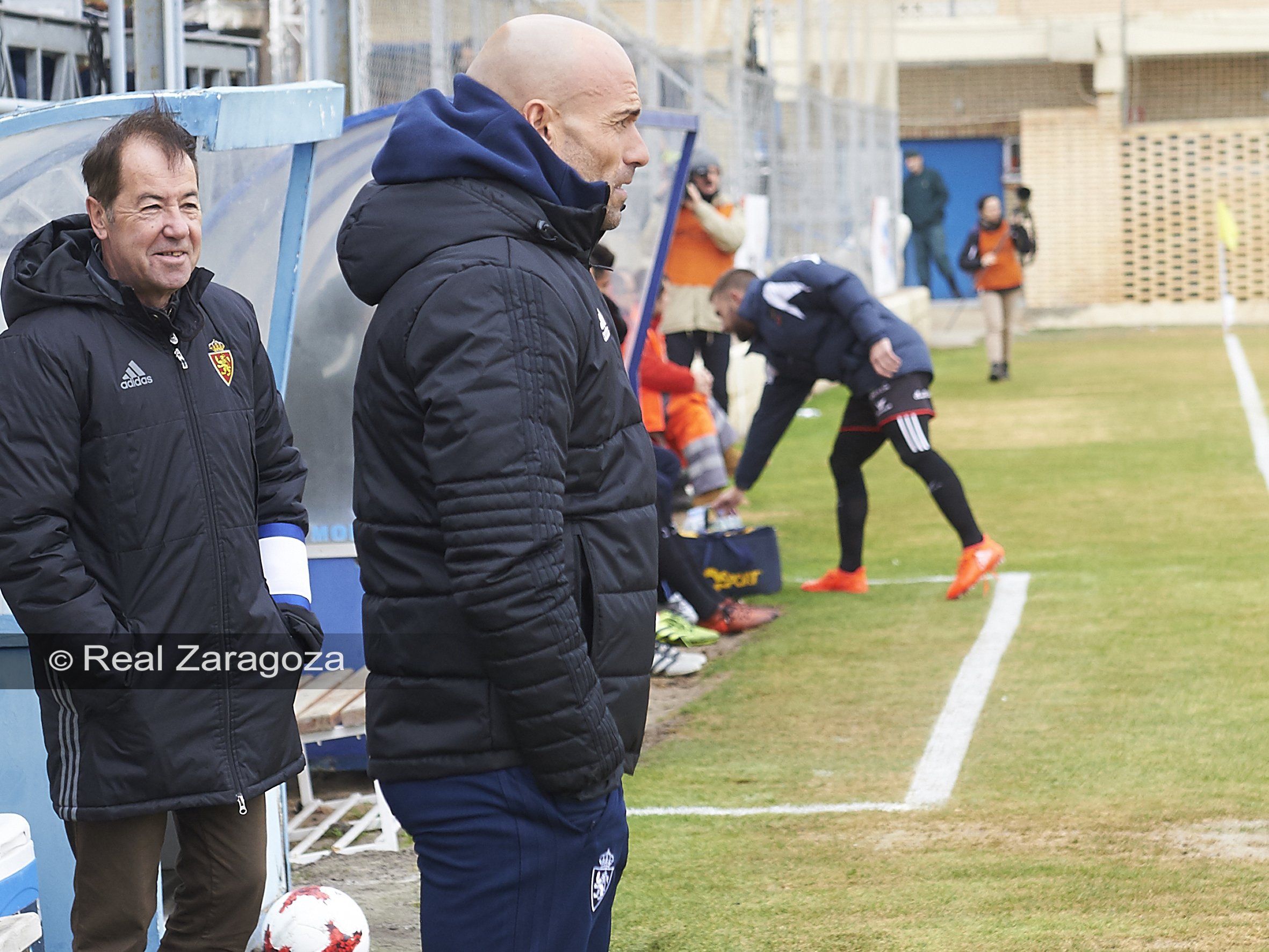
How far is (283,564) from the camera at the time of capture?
3.39 metres

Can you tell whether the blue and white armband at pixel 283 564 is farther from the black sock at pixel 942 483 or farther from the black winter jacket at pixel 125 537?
the black sock at pixel 942 483

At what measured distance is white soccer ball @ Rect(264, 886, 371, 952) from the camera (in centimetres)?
398

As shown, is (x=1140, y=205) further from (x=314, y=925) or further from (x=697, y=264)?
(x=314, y=925)

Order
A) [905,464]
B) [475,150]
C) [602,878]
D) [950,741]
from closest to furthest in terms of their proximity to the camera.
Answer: [475,150] → [602,878] → [950,741] → [905,464]

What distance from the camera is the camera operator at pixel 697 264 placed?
1188 centimetres

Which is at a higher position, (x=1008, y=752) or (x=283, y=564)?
(x=283, y=564)

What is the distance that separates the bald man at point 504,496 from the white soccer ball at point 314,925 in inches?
60.5

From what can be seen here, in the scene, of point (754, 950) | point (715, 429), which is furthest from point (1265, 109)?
point (754, 950)

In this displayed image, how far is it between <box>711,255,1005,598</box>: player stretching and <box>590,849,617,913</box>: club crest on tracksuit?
223 inches

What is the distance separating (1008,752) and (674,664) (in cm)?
185

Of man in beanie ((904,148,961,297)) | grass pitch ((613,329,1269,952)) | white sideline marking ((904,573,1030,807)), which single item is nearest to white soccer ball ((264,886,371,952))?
grass pitch ((613,329,1269,952))

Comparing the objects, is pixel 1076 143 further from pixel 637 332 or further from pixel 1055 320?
pixel 637 332

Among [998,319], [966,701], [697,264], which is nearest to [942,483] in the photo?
[966,701]

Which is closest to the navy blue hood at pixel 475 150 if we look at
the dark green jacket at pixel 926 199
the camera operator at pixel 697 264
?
the camera operator at pixel 697 264
